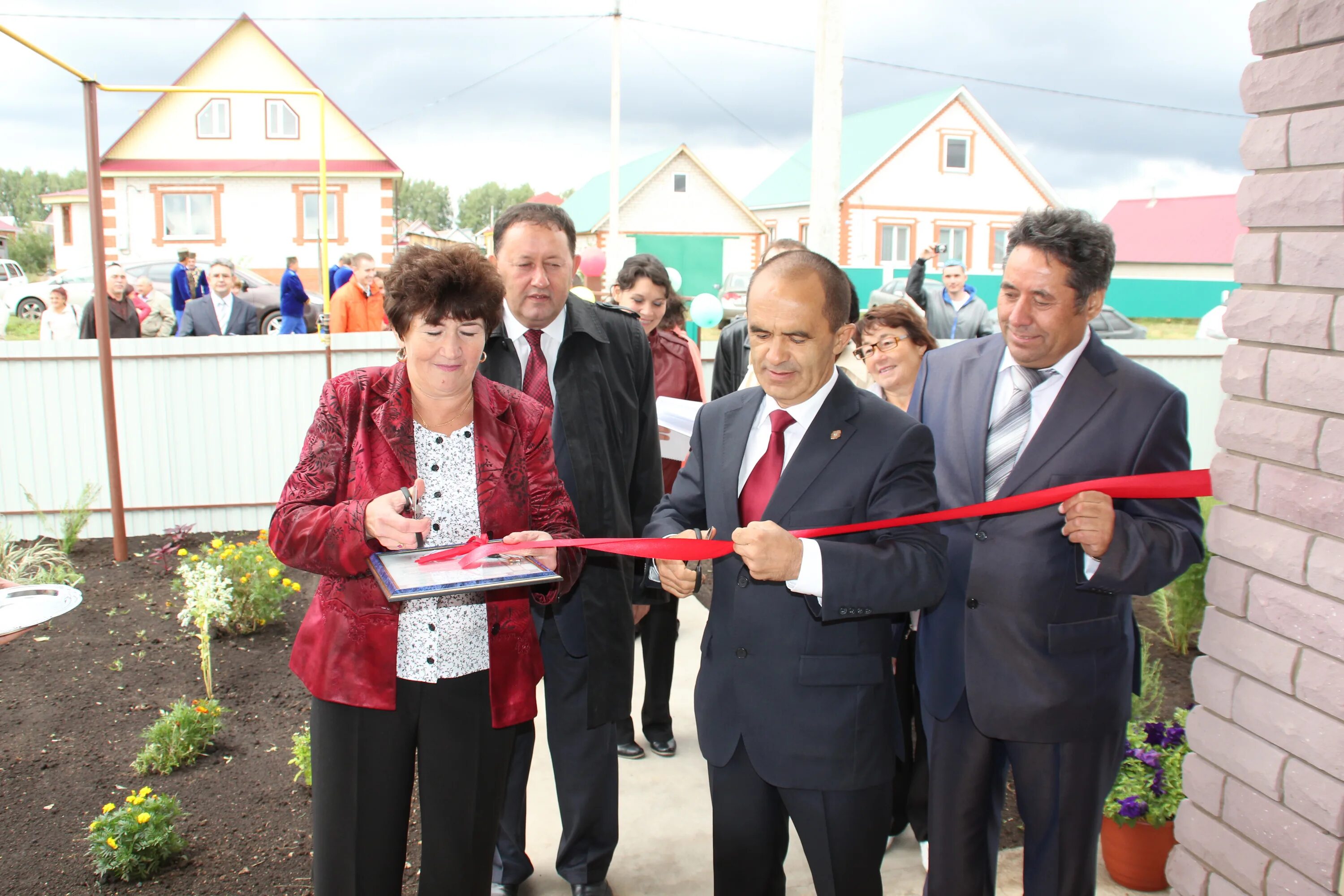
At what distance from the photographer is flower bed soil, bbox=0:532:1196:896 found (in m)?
3.38

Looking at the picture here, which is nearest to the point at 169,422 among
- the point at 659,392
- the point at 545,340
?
the point at 659,392

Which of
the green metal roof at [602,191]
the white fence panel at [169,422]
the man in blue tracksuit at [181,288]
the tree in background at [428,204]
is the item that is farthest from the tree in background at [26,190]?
the white fence panel at [169,422]

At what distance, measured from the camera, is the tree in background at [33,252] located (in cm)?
5184

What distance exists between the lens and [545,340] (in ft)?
10.5

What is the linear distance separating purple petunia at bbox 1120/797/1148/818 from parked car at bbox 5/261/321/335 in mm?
13270

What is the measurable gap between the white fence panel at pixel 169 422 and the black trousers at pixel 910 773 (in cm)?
574

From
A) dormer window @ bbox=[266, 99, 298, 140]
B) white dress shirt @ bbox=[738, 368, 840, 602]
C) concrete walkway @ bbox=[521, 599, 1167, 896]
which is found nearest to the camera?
white dress shirt @ bbox=[738, 368, 840, 602]

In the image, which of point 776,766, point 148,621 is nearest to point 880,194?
point 148,621

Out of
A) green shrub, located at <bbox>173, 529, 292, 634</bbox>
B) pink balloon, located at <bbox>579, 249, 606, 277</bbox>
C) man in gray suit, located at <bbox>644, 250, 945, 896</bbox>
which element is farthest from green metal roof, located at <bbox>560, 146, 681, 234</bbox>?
man in gray suit, located at <bbox>644, 250, 945, 896</bbox>

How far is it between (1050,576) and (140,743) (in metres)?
4.14

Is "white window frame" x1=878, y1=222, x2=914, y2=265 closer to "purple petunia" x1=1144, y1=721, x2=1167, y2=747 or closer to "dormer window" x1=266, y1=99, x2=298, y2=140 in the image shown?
"dormer window" x1=266, y1=99, x2=298, y2=140

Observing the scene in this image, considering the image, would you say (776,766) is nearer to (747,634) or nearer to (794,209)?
(747,634)

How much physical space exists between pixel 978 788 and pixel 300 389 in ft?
22.3

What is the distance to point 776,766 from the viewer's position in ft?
7.11
